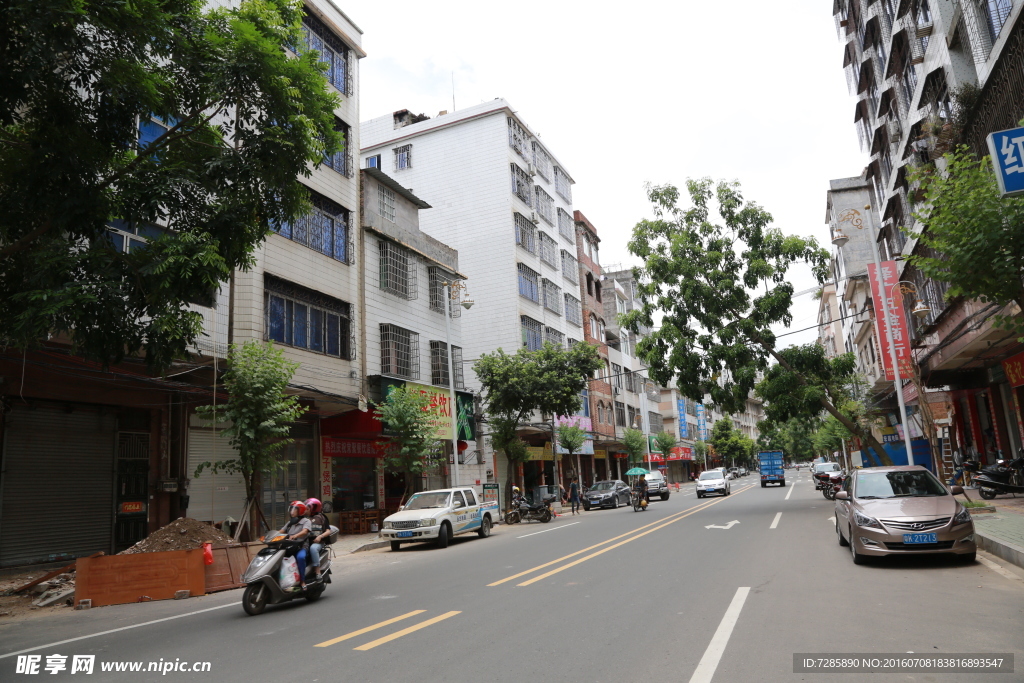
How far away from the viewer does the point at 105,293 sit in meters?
8.55

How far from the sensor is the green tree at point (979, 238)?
28.2 ft

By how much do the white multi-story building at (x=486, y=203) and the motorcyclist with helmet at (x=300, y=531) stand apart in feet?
81.3

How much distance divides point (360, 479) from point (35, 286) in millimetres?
16821

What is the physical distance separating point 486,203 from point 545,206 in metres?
6.85

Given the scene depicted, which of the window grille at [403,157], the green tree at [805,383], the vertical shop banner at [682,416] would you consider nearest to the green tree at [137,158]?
the green tree at [805,383]

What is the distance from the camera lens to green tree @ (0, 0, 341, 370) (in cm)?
838

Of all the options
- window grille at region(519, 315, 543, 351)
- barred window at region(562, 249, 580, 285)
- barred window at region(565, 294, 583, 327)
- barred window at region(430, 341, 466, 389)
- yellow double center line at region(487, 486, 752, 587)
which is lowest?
yellow double center line at region(487, 486, 752, 587)

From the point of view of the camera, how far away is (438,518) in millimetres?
17781

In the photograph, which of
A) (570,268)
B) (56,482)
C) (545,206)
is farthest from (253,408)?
(570,268)

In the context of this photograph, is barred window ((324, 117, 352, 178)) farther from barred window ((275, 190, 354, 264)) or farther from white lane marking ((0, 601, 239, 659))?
white lane marking ((0, 601, 239, 659))

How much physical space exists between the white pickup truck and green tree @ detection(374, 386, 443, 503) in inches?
109

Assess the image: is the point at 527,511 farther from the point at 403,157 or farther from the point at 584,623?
the point at 403,157

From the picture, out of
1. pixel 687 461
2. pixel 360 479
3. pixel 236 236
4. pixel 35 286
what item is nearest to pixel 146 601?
pixel 35 286

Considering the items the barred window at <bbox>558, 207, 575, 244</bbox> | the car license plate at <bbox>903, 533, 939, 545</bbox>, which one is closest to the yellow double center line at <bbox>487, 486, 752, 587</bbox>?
the car license plate at <bbox>903, 533, 939, 545</bbox>
